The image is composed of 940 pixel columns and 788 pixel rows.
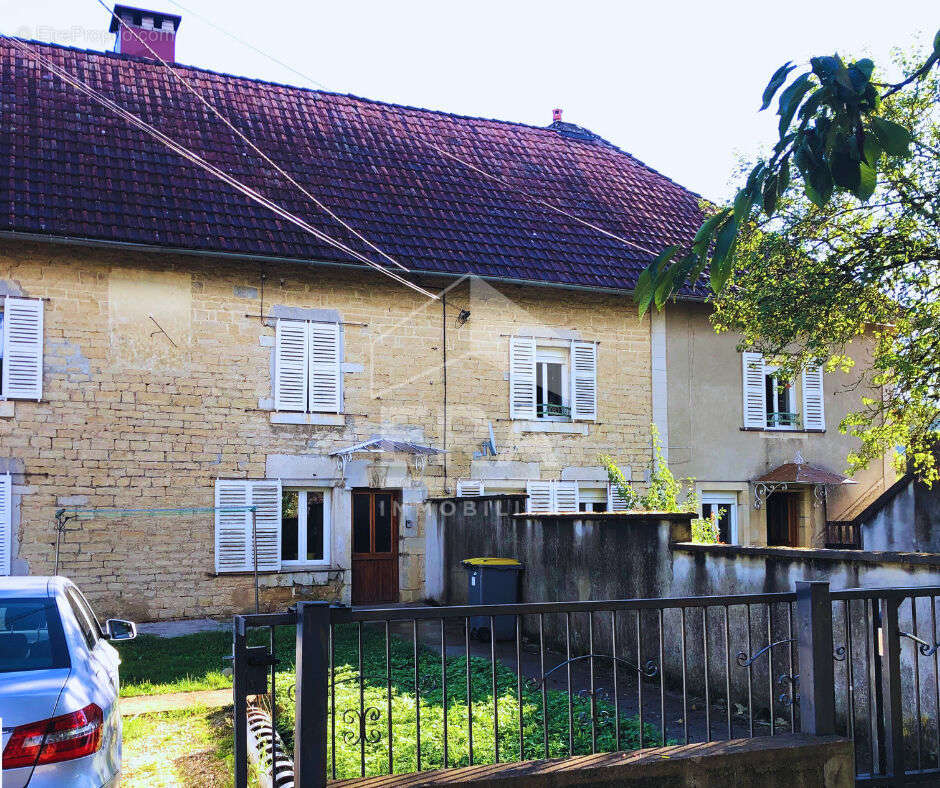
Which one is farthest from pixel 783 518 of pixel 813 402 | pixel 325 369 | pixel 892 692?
pixel 892 692

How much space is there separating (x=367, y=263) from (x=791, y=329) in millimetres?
7848

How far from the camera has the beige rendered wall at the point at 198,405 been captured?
1468cm

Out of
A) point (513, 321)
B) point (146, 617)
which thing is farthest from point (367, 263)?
point (146, 617)

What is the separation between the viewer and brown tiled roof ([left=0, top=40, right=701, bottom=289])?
15.4 meters

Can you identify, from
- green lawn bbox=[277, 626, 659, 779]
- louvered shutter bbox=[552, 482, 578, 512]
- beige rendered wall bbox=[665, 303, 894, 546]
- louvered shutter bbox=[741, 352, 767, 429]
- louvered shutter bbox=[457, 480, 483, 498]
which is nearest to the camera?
green lawn bbox=[277, 626, 659, 779]

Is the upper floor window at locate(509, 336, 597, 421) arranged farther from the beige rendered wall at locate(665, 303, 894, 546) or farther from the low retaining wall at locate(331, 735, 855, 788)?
the low retaining wall at locate(331, 735, 855, 788)

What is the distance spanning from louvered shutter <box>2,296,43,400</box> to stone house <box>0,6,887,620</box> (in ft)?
0.11

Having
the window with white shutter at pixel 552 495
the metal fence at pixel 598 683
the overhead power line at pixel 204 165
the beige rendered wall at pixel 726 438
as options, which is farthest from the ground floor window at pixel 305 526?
the beige rendered wall at pixel 726 438

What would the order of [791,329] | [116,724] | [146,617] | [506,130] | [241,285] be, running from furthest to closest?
[506,130]
[241,285]
[146,617]
[791,329]
[116,724]

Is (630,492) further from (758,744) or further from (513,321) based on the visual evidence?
(758,744)

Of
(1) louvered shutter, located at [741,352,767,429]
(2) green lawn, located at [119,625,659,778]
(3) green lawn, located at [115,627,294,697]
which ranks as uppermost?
(1) louvered shutter, located at [741,352,767,429]

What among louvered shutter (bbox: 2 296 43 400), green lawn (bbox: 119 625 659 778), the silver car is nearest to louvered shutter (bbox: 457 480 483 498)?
green lawn (bbox: 119 625 659 778)

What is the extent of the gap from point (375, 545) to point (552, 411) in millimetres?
4142

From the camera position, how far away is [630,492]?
15.5 meters
